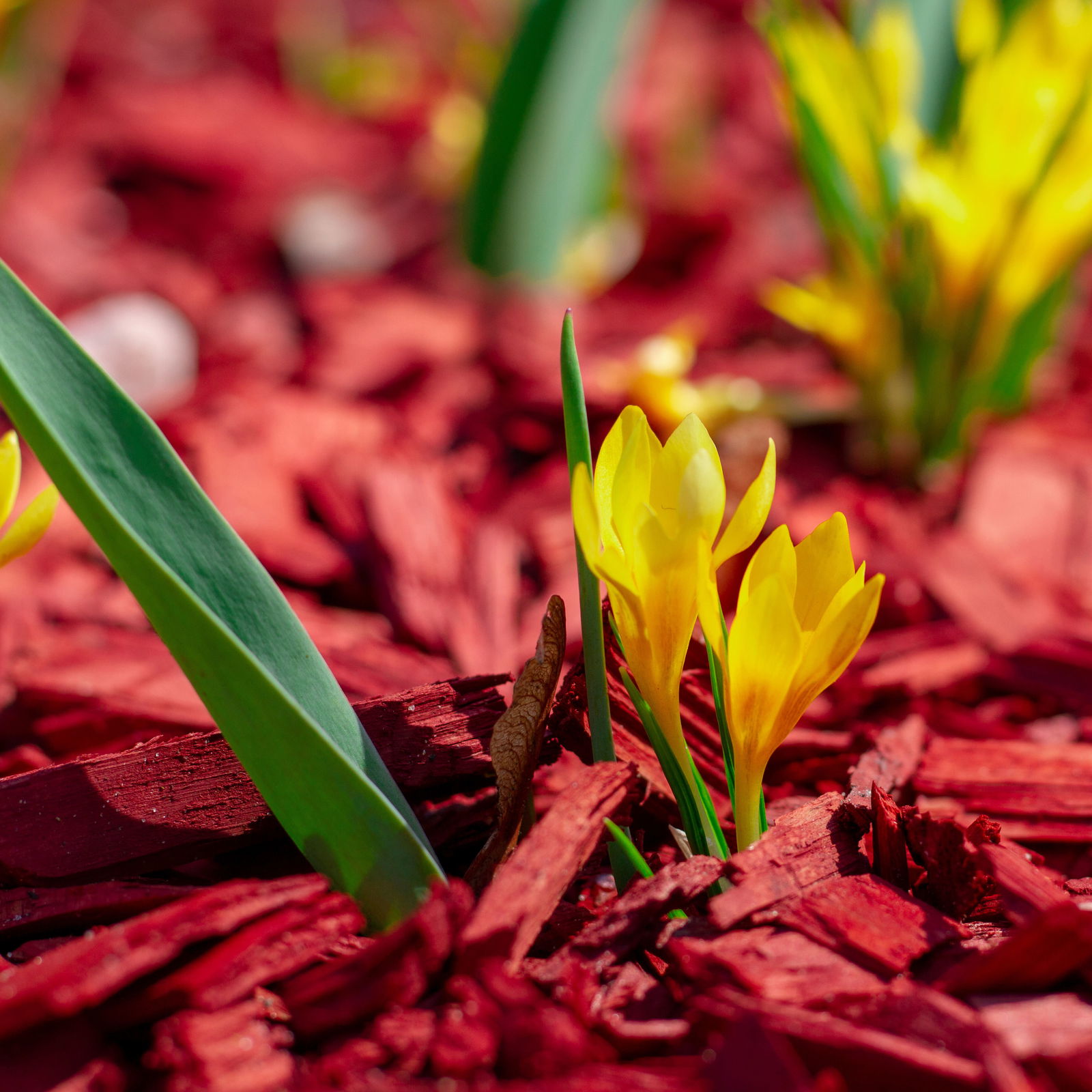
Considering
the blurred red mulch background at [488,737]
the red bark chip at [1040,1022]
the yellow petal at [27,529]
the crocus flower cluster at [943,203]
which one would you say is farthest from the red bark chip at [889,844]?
the crocus flower cluster at [943,203]

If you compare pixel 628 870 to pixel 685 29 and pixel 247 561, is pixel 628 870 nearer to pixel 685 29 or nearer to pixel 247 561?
pixel 247 561

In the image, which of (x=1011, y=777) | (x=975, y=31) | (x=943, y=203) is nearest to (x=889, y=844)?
(x=1011, y=777)

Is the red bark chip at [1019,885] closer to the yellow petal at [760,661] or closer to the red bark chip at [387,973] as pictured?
the yellow petal at [760,661]

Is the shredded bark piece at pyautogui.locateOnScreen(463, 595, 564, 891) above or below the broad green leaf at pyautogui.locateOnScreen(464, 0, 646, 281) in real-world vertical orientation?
below

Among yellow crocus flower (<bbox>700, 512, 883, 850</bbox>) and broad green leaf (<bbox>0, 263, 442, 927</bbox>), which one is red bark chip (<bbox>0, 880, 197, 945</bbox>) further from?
yellow crocus flower (<bbox>700, 512, 883, 850</bbox>)

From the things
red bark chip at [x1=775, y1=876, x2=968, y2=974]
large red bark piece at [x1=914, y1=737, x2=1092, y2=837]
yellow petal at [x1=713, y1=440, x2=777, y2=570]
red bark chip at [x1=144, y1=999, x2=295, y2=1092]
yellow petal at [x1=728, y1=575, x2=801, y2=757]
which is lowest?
large red bark piece at [x1=914, y1=737, x2=1092, y2=837]

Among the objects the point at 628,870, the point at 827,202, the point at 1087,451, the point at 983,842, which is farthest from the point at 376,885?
the point at 1087,451

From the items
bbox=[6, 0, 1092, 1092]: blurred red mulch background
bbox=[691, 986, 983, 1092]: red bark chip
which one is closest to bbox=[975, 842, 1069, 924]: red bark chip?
bbox=[6, 0, 1092, 1092]: blurred red mulch background

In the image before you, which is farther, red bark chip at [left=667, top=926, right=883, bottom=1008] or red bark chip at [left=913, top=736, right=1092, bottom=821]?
red bark chip at [left=913, top=736, right=1092, bottom=821]
